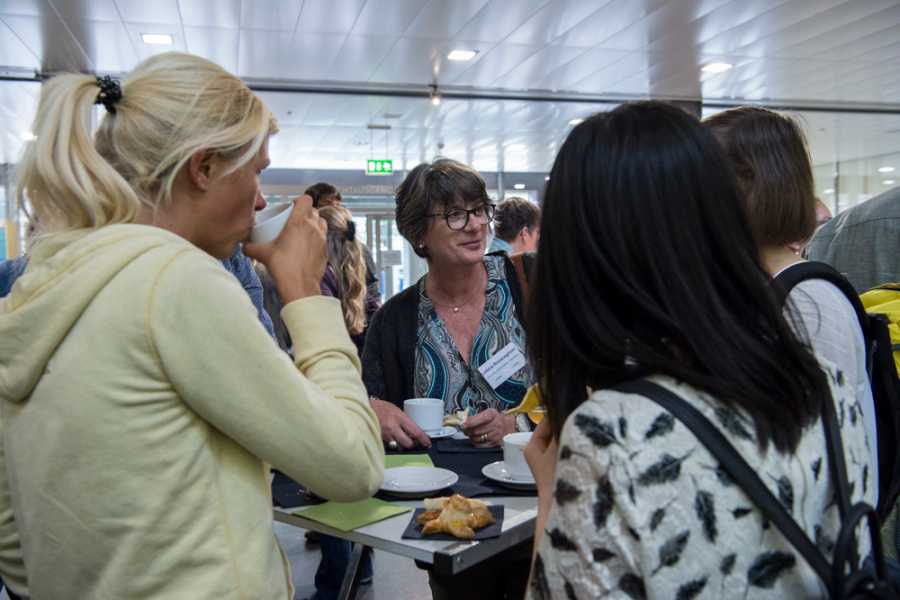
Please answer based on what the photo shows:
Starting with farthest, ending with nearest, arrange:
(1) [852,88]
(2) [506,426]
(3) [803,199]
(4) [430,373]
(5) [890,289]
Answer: (1) [852,88], (4) [430,373], (2) [506,426], (5) [890,289], (3) [803,199]

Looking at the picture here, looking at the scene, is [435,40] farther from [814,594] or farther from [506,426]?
[814,594]

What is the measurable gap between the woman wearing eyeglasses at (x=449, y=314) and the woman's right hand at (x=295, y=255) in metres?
1.03

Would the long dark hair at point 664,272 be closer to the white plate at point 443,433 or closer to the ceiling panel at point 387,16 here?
the white plate at point 443,433

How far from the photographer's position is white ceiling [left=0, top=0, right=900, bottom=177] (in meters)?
5.10

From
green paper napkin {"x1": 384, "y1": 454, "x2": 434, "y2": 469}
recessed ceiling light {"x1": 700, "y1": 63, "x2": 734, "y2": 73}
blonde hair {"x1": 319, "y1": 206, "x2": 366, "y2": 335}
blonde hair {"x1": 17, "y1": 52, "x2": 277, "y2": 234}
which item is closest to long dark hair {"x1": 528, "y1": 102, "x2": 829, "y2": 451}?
blonde hair {"x1": 17, "y1": 52, "x2": 277, "y2": 234}

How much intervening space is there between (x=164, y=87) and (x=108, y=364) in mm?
367

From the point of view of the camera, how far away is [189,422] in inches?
34.3

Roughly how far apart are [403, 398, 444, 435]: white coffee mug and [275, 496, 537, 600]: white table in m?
0.45

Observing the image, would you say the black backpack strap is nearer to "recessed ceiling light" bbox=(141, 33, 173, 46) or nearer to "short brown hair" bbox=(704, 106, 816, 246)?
"short brown hair" bbox=(704, 106, 816, 246)

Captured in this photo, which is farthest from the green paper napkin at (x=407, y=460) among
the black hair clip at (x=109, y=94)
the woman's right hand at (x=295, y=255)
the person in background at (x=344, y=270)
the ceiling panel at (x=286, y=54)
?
the ceiling panel at (x=286, y=54)

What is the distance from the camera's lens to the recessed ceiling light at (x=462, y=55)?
240 inches

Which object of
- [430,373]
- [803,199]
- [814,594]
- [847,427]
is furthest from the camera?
[430,373]

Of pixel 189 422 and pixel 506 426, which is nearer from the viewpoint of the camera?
pixel 189 422

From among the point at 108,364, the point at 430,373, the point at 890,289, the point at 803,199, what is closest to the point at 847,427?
the point at 803,199
